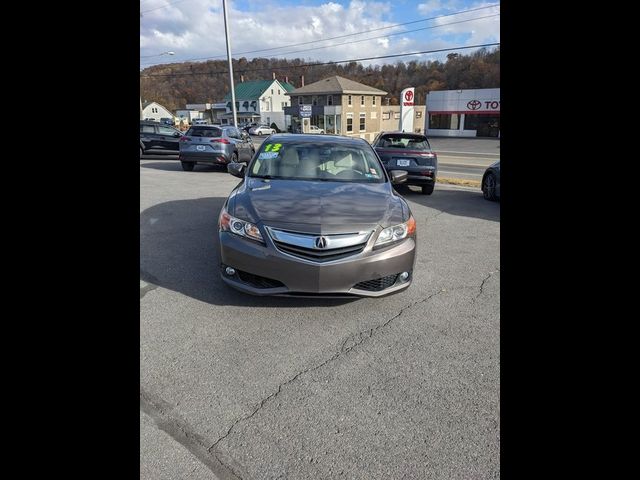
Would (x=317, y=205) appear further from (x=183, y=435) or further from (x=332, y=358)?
(x=183, y=435)

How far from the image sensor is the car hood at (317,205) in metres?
3.46

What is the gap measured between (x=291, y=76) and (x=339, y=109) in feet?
136

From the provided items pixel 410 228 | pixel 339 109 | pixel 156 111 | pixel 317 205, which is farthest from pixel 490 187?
pixel 156 111

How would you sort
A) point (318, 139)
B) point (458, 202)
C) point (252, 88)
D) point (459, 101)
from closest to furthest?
point (318, 139) → point (458, 202) → point (459, 101) → point (252, 88)

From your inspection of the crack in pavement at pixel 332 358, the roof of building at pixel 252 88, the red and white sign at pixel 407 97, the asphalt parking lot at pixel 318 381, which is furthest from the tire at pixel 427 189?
the roof of building at pixel 252 88

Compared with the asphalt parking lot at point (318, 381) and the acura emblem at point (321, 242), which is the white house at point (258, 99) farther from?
the acura emblem at point (321, 242)

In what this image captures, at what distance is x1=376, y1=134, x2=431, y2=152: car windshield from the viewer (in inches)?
404

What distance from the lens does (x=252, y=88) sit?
7844cm

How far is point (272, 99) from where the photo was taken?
3068 inches

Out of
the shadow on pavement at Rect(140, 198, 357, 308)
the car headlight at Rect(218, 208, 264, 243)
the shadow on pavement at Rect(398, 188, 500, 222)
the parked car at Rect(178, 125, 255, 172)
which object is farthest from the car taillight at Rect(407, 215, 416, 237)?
the parked car at Rect(178, 125, 255, 172)

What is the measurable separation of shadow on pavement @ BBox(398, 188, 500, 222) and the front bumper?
484 cm
